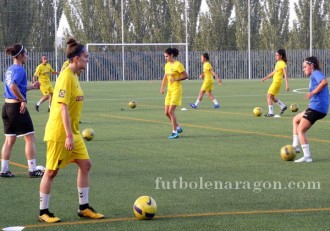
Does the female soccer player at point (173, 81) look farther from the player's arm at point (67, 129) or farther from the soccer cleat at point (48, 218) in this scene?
the player's arm at point (67, 129)

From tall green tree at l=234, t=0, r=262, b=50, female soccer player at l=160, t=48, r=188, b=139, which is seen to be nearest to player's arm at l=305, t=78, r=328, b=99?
female soccer player at l=160, t=48, r=188, b=139

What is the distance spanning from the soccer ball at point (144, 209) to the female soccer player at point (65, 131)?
0.46m

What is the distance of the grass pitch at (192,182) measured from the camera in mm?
9250

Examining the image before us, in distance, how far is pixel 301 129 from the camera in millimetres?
14180

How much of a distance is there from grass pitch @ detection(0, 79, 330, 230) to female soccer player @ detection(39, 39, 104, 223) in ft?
1.16

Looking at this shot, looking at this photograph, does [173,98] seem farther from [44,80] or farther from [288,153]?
[44,80]

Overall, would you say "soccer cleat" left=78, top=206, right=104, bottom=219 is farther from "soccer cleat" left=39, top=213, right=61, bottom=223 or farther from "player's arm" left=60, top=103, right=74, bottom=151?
"player's arm" left=60, top=103, right=74, bottom=151

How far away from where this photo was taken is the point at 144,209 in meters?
9.19

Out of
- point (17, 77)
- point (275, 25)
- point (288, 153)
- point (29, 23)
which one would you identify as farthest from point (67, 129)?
point (275, 25)

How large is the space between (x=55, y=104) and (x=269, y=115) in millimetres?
16795

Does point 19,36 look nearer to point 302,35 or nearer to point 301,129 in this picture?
point 302,35

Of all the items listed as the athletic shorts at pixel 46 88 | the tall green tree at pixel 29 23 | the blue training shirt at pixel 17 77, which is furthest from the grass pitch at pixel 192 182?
the tall green tree at pixel 29 23

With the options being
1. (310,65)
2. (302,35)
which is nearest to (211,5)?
(302,35)

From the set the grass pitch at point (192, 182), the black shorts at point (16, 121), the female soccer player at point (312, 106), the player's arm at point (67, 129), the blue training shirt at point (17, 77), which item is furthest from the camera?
the female soccer player at point (312, 106)
